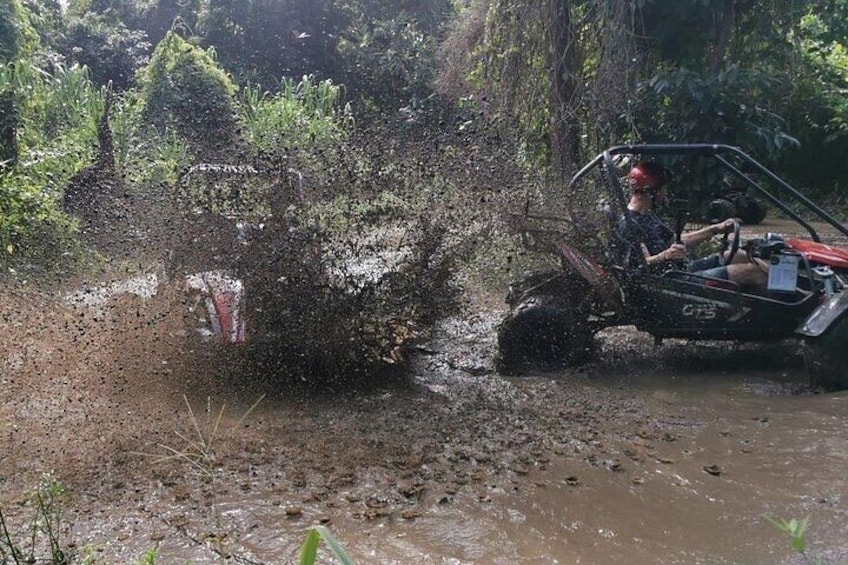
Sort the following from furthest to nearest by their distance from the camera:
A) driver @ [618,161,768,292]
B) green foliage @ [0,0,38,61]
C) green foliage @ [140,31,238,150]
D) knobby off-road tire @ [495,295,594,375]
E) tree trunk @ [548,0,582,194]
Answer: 1. green foliage @ [140,31,238,150]
2. green foliage @ [0,0,38,61]
3. tree trunk @ [548,0,582,194]
4. knobby off-road tire @ [495,295,594,375]
5. driver @ [618,161,768,292]

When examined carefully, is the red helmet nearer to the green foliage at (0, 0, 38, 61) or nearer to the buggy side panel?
the buggy side panel

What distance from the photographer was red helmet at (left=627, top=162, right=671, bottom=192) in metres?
5.88

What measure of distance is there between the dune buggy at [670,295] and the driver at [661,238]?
62mm

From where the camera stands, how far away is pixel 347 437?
188 inches

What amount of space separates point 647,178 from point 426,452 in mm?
2575

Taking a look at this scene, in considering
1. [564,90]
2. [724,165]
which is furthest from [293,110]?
[724,165]

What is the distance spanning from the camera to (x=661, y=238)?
5.79m

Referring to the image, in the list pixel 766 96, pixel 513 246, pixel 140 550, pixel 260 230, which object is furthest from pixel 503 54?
pixel 140 550

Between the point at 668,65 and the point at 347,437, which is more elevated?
the point at 668,65

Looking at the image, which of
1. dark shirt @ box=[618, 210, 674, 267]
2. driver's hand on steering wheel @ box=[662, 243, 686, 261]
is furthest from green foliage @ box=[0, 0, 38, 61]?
driver's hand on steering wheel @ box=[662, 243, 686, 261]

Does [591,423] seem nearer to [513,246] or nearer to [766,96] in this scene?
[513,246]

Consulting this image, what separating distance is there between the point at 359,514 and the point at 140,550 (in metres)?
0.92

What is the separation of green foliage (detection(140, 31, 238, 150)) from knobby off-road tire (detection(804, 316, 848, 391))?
9.77 metres

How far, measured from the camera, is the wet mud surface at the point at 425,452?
361cm
